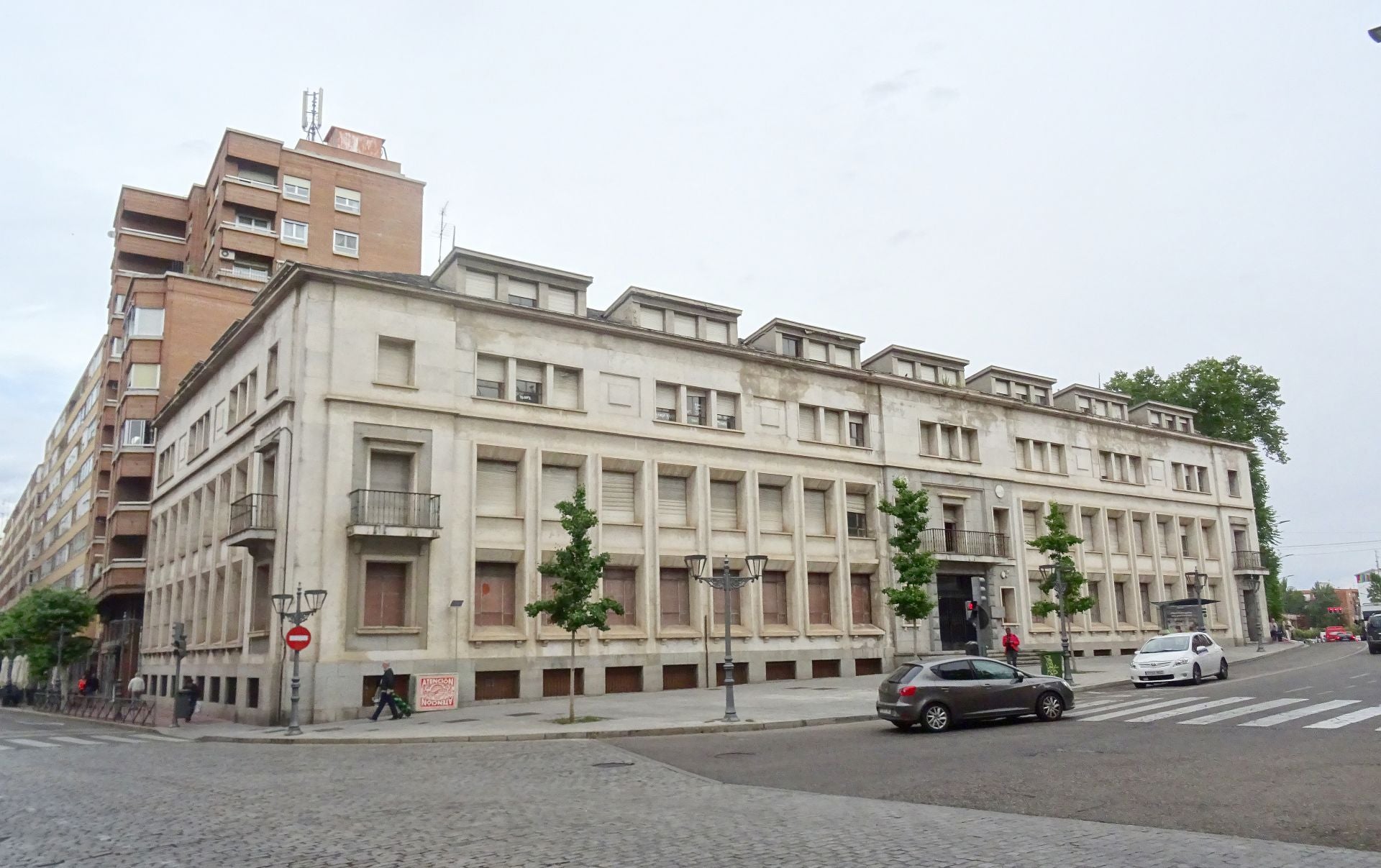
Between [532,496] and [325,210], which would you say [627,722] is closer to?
[532,496]

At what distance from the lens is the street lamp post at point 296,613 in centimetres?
2366

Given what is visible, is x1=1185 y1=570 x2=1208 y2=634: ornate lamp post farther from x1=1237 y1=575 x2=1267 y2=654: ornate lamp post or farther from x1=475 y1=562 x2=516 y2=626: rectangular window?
x1=475 y1=562 x2=516 y2=626: rectangular window

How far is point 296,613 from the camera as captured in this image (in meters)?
24.7

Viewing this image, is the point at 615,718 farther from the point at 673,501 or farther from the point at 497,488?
the point at 673,501

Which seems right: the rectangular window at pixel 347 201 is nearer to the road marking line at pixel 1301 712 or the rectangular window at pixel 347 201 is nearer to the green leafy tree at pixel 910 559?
the green leafy tree at pixel 910 559

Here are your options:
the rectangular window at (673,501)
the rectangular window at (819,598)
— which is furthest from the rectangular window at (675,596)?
the rectangular window at (819,598)

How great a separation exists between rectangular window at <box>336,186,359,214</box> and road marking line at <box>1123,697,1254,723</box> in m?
52.9

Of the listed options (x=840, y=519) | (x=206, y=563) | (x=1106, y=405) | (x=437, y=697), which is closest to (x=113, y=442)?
(x=206, y=563)

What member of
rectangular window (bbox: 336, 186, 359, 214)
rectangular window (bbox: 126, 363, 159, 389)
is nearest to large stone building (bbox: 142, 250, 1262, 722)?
rectangular window (bbox: 126, 363, 159, 389)

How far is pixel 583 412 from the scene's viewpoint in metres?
33.8

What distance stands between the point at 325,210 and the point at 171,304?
11950 millimetres

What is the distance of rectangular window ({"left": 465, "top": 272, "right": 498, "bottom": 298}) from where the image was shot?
32.9 m

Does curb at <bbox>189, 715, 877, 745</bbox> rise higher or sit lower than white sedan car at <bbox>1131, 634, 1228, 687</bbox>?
lower

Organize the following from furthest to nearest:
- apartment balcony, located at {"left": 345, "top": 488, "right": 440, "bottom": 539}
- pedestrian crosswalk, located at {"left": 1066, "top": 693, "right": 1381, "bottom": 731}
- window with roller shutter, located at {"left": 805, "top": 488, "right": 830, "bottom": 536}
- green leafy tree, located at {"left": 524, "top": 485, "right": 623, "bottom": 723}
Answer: window with roller shutter, located at {"left": 805, "top": 488, "right": 830, "bottom": 536}, apartment balcony, located at {"left": 345, "top": 488, "right": 440, "bottom": 539}, green leafy tree, located at {"left": 524, "top": 485, "right": 623, "bottom": 723}, pedestrian crosswalk, located at {"left": 1066, "top": 693, "right": 1381, "bottom": 731}
